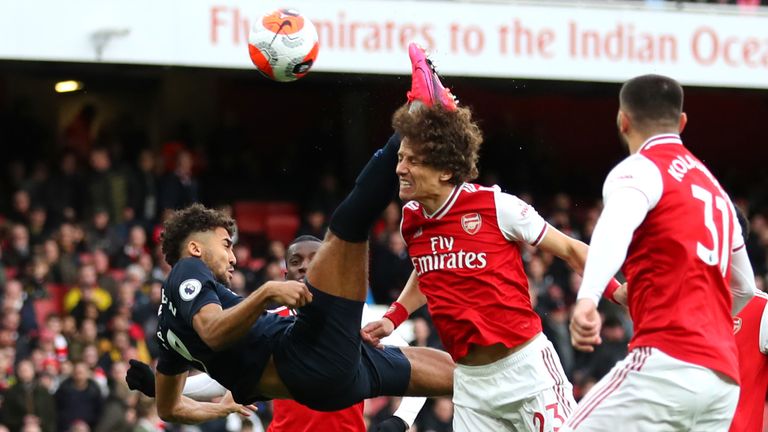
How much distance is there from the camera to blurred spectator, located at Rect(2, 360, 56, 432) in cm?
1292

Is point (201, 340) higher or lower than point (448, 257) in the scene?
lower

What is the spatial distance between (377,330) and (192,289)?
96 centimetres

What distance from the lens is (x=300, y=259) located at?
7879 mm

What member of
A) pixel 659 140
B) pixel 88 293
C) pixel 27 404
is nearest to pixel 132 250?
pixel 88 293

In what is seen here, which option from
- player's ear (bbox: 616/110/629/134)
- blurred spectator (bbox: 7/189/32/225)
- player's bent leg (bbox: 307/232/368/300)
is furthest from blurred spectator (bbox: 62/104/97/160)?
player's ear (bbox: 616/110/629/134)

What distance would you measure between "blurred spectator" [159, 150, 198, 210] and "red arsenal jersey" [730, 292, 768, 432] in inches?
383

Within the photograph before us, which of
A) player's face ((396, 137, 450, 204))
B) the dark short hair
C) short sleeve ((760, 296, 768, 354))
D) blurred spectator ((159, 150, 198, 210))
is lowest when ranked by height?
short sleeve ((760, 296, 768, 354))

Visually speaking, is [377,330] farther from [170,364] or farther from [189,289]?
[170,364]

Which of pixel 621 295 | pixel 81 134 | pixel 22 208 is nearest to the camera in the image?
pixel 621 295

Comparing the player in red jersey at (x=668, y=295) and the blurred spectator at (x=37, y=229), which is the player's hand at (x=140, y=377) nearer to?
the player in red jersey at (x=668, y=295)

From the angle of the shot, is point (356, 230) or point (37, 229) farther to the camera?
point (37, 229)

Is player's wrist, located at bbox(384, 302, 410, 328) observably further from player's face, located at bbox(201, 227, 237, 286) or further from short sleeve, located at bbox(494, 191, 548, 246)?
player's face, located at bbox(201, 227, 237, 286)

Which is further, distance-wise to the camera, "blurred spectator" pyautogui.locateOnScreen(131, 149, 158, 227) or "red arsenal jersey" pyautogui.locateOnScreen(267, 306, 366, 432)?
"blurred spectator" pyautogui.locateOnScreen(131, 149, 158, 227)

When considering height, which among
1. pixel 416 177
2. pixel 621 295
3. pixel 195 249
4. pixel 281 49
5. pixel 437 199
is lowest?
pixel 621 295
